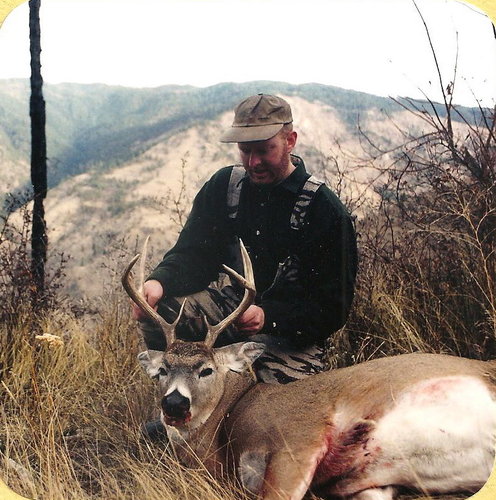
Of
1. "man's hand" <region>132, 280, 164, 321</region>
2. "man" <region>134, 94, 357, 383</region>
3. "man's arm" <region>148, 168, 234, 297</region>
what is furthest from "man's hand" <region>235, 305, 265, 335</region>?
"man's hand" <region>132, 280, 164, 321</region>

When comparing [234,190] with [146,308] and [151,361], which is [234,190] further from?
[151,361]

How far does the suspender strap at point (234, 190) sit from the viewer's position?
10.2 feet

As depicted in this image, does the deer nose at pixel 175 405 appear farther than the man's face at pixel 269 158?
A: Yes

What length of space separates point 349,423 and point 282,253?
77cm

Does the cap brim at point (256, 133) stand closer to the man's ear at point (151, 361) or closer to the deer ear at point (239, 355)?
the deer ear at point (239, 355)

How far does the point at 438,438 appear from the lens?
9.05ft

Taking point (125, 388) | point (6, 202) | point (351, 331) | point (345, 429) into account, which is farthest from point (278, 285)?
point (6, 202)

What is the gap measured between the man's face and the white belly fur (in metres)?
1.08

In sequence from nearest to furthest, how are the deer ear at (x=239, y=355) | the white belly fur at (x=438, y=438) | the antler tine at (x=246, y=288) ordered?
the white belly fur at (x=438, y=438)
the antler tine at (x=246, y=288)
the deer ear at (x=239, y=355)

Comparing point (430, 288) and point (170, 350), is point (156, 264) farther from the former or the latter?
point (430, 288)

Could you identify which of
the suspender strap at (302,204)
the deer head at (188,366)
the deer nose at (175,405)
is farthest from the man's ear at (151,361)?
the suspender strap at (302,204)

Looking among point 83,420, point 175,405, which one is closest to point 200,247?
point 175,405

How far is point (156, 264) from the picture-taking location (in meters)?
3.14

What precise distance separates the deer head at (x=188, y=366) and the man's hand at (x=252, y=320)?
7 cm
